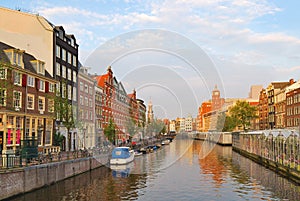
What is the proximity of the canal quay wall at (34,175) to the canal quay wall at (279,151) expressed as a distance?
1141 inches

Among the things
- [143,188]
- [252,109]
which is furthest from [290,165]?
[252,109]

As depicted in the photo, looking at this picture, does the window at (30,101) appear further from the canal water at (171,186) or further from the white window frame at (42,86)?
the canal water at (171,186)

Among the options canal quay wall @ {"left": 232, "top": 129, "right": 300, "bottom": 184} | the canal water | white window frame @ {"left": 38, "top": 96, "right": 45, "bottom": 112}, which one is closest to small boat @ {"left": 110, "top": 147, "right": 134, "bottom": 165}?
the canal water

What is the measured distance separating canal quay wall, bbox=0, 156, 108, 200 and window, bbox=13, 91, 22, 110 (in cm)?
1205

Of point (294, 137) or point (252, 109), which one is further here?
point (252, 109)

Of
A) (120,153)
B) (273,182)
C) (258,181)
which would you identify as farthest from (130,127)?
(273,182)

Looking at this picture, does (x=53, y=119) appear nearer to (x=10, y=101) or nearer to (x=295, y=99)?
(x=10, y=101)

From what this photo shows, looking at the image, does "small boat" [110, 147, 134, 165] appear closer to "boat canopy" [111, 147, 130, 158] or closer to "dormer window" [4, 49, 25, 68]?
"boat canopy" [111, 147, 130, 158]

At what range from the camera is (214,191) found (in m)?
37.5

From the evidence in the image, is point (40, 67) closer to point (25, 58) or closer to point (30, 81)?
point (25, 58)

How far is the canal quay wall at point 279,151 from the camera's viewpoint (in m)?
44.0

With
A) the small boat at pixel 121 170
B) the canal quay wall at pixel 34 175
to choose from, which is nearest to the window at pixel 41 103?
the canal quay wall at pixel 34 175

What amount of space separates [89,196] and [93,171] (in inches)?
686

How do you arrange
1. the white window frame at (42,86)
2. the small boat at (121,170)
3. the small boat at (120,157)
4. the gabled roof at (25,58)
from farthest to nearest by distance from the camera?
the small boat at (120,157) < the white window frame at (42,86) < the small boat at (121,170) < the gabled roof at (25,58)
